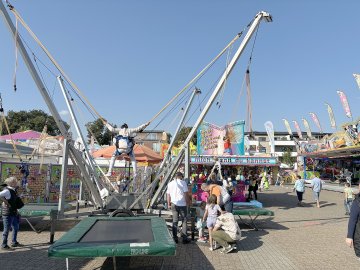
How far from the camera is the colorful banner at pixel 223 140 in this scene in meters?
21.1

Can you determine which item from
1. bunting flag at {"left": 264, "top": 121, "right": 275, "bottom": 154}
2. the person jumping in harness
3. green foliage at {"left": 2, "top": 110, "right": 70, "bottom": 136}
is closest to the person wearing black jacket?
the person jumping in harness

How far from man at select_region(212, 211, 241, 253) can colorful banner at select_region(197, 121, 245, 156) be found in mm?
12622

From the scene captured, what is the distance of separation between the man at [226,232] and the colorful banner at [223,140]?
12.6 m

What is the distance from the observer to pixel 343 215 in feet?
50.6

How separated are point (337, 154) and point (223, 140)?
56.2 ft

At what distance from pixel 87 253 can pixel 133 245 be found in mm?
680

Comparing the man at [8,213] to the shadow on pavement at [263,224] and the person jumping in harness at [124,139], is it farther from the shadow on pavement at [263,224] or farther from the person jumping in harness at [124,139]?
the shadow on pavement at [263,224]

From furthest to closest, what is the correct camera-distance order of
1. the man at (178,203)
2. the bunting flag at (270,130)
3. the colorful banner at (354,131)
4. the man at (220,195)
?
1. the bunting flag at (270,130)
2. the colorful banner at (354,131)
3. the man at (220,195)
4. the man at (178,203)

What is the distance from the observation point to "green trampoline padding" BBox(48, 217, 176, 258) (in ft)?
16.7

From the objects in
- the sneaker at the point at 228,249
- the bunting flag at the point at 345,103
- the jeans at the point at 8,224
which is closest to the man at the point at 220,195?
the sneaker at the point at 228,249

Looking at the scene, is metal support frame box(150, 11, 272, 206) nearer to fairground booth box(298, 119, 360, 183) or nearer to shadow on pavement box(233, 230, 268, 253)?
shadow on pavement box(233, 230, 268, 253)

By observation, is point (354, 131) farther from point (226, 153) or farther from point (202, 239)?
point (202, 239)

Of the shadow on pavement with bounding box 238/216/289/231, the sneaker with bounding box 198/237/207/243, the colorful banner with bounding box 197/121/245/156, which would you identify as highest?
the colorful banner with bounding box 197/121/245/156

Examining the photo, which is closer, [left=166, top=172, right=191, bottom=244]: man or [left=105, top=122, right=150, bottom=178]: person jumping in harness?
[left=166, top=172, right=191, bottom=244]: man
